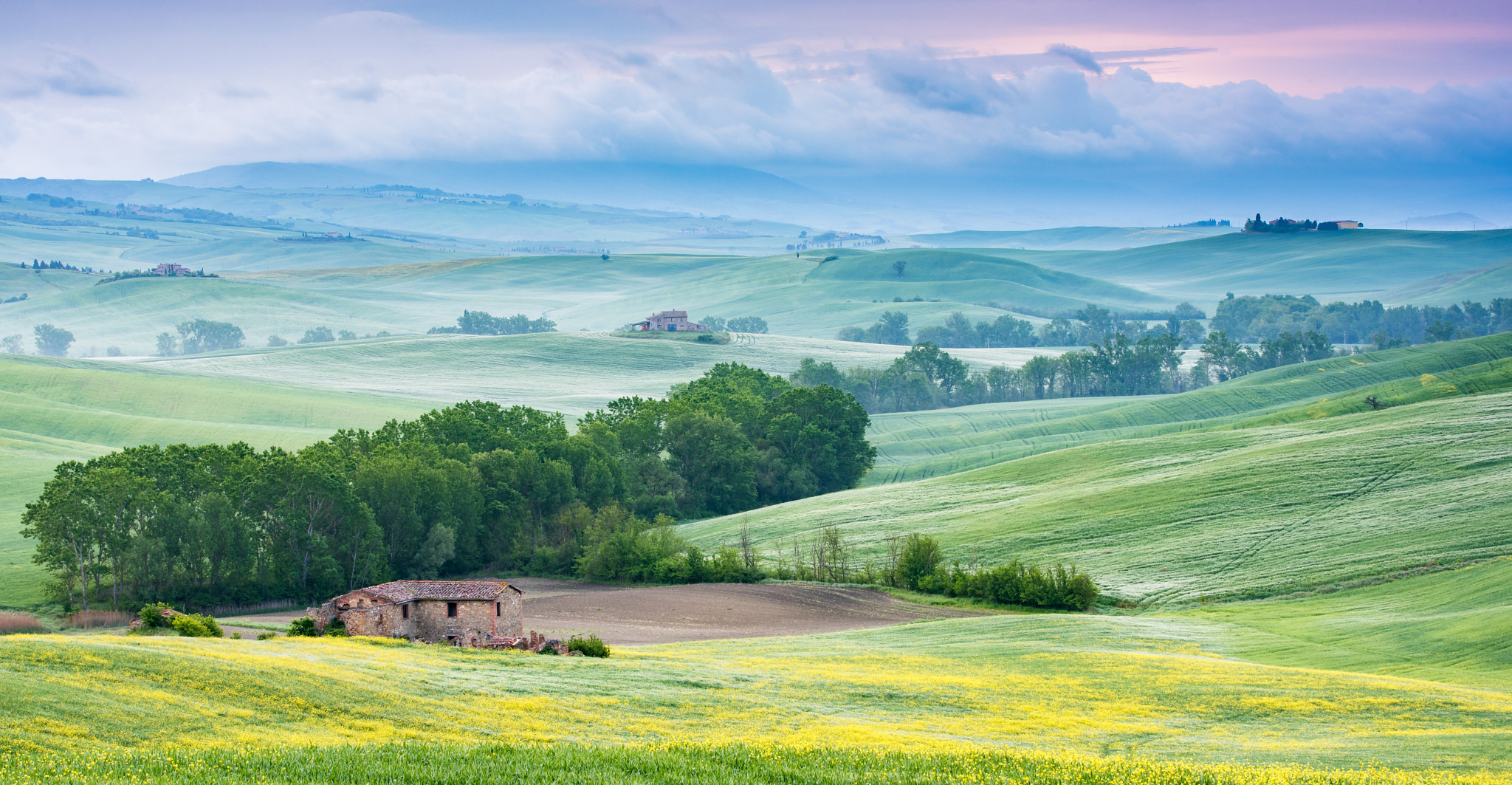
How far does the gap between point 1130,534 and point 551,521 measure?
39.7 metres

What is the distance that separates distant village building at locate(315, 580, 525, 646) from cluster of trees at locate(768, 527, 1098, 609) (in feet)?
83.7

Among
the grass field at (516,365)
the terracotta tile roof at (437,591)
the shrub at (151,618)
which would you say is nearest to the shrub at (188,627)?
the shrub at (151,618)

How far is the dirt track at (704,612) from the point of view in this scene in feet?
174

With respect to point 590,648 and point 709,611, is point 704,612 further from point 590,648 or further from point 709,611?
point 590,648

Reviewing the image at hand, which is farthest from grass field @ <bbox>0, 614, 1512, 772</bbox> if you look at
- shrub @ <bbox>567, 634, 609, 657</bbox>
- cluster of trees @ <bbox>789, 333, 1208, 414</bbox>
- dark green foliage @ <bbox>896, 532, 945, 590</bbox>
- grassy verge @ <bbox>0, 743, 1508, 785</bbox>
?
cluster of trees @ <bbox>789, 333, 1208, 414</bbox>

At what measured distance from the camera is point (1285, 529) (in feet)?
205

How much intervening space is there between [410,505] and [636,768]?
186 ft

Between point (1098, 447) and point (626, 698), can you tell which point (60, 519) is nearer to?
point (626, 698)

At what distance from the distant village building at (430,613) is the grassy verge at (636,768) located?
23804mm

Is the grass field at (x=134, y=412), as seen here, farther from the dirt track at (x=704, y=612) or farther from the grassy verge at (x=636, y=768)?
the grassy verge at (x=636, y=768)

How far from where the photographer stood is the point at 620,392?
15838cm

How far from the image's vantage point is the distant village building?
43.3m

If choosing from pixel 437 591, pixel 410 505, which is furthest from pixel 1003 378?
pixel 437 591

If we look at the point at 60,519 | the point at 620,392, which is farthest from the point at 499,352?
the point at 60,519
